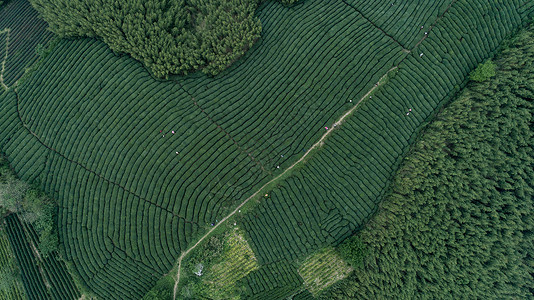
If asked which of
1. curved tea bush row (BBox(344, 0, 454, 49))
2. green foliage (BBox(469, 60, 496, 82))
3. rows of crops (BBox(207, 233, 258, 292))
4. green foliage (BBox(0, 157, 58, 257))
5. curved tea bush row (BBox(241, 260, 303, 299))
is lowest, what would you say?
curved tea bush row (BBox(241, 260, 303, 299))

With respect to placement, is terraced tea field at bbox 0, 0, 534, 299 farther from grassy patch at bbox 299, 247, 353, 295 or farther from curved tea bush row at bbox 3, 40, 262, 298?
grassy patch at bbox 299, 247, 353, 295

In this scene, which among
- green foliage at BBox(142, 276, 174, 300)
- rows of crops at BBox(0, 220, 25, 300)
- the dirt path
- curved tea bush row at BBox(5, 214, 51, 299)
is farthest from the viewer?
rows of crops at BBox(0, 220, 25, 300)

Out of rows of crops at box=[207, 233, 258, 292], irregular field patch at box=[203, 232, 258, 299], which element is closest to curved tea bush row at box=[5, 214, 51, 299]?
irregular field patch at box=[203, 232, 258, 299]

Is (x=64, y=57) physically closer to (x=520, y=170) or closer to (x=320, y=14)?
(x=320, y=14)

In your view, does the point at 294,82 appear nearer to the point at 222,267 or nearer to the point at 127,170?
the point at 127,170

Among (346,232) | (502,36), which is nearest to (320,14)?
(502,36)

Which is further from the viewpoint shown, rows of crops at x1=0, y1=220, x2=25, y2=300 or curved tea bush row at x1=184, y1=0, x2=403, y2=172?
rows of crops at x1=0, y1=220, x2=25, y2=300

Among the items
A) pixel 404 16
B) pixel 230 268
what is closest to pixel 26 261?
pixel 230 268
